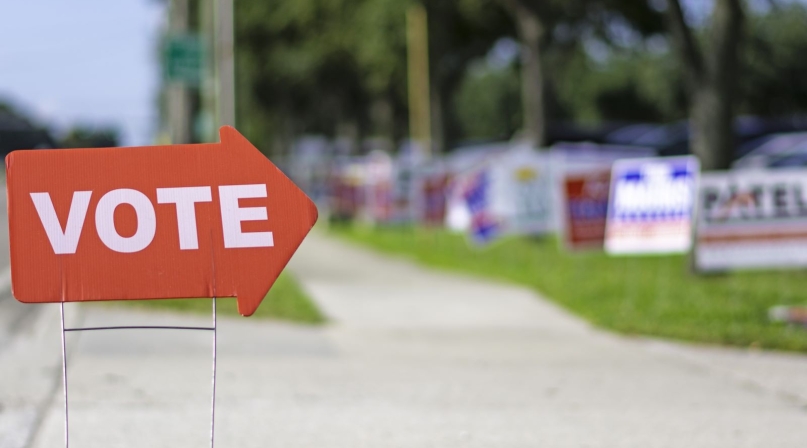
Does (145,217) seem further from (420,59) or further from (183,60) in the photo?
(420,59)

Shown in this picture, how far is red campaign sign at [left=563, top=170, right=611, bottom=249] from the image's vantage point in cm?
1448

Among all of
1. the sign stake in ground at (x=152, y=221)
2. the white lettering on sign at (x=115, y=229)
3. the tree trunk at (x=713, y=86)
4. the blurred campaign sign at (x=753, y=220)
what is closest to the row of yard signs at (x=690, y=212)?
the blurred campaign sign at (x=753, y=220)

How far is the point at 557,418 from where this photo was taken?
714cm

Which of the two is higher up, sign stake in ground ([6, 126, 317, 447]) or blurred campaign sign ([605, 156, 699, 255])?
sign stake in ground ([6, 126, 317, 447])

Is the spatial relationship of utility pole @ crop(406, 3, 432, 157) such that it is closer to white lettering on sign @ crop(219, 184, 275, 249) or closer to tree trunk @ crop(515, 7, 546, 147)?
tree trunk @ crop(515, 7, 546, 147)

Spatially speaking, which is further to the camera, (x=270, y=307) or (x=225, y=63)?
(x=225, y=63)

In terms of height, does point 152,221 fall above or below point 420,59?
above

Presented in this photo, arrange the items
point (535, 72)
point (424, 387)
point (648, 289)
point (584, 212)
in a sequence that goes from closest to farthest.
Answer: point (424, 387) → point (648, 289) → point (584, 212) → point (535, 72)

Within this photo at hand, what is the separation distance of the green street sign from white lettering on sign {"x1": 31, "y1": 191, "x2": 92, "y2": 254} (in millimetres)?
12965

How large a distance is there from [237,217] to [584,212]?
32.8 ft

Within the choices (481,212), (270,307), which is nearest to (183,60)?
(481,212)

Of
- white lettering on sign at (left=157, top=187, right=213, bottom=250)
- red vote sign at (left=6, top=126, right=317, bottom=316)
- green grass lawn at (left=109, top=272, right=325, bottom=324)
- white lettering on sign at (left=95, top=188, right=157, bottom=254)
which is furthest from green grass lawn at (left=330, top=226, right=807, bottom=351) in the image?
white lettering on sign at (left=95, top=188, right=157, bottom=254)

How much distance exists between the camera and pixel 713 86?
14930 millimetres

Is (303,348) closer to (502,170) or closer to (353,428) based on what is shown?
(353,428)
